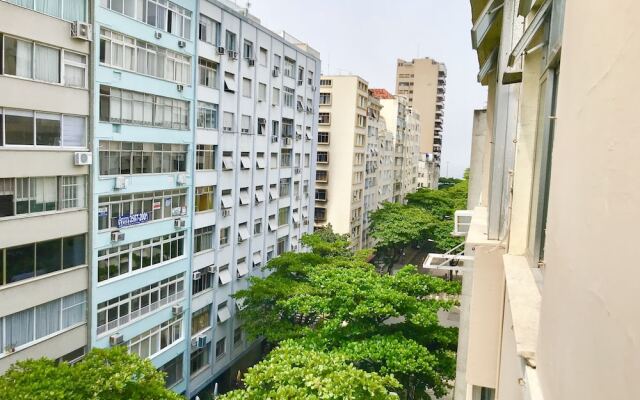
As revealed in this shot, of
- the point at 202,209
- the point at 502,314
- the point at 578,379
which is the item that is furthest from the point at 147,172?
the point at 578,379

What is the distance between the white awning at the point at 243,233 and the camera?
23.9m

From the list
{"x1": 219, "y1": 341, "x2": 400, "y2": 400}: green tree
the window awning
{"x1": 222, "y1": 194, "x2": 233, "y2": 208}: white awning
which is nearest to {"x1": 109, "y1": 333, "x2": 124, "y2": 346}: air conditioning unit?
{"x1": 222, "y1": 194, "x2": 233, "y2": 208}: white awning

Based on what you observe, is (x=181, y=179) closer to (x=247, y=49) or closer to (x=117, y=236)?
(x=117, y=236)

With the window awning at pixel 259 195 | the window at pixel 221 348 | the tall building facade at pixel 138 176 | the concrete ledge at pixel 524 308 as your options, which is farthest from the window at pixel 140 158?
the concrete ledge at pixel 524 308

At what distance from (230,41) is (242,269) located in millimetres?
9844

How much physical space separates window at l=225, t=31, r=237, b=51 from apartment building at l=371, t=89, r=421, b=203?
87.4 ft

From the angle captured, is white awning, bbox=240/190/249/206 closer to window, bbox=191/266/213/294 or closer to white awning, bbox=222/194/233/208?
white awning, bbox=222/194/233/208

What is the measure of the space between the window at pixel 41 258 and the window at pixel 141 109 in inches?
143

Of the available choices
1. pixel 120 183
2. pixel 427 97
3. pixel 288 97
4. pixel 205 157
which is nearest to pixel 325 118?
pixel 288 97

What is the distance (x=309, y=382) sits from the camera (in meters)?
9.46

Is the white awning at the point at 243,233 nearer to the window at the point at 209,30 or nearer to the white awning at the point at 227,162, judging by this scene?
the white awning at the point at 227,162

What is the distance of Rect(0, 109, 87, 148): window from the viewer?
12492 millimetres

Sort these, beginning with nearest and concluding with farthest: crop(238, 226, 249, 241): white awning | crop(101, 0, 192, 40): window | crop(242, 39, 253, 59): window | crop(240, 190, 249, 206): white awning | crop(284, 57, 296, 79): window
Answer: crop(101, 0, 192, 40): window < crop(242, 39, 253, 59): window < crop(240, 190, 249, 206): white awning < crop(238, 226, 249, 241): white awning < crop(284, 57, 296, 79): window

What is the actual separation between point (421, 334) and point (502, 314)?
12140mm
